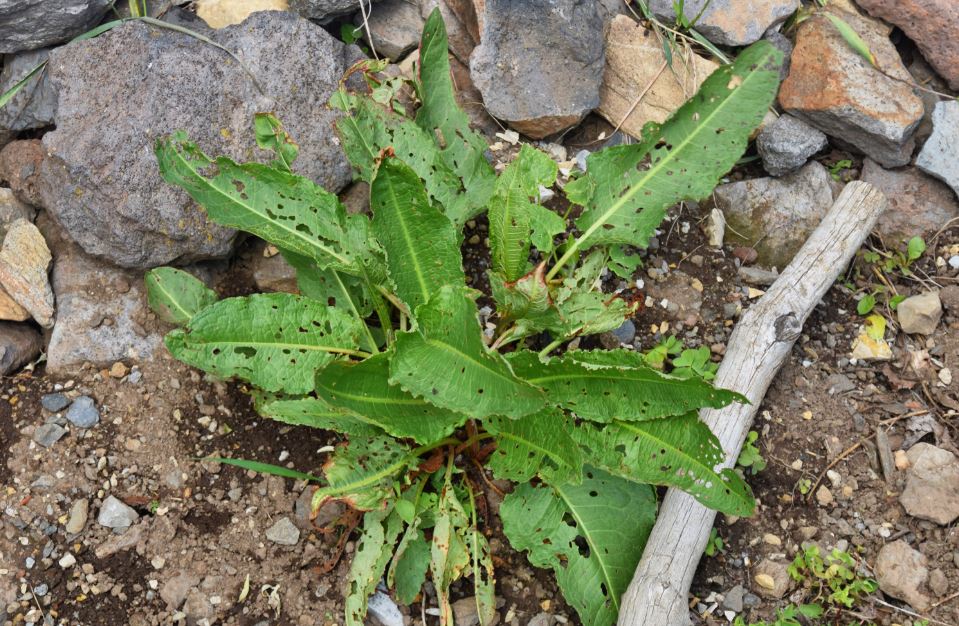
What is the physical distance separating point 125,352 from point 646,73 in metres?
2.37

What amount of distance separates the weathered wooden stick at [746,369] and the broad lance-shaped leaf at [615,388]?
1.30ft

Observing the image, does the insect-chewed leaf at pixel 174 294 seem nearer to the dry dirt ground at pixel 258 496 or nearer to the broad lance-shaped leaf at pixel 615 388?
the dry dirt ground at pixel 258 496

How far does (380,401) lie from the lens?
2.55 m

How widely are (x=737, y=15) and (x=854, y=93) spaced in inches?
23.0

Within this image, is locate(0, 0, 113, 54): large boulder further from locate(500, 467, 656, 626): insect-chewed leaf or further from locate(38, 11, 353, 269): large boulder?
locate(500, 467, 656, 626): insect-chewed leaf

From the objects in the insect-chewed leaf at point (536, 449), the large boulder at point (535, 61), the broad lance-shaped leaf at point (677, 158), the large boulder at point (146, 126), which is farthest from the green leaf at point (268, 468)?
the large boulder at point (535, 61)

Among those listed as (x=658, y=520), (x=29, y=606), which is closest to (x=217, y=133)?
(x=29, y=606)

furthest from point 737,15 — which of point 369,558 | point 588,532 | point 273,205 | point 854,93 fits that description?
point 369,558

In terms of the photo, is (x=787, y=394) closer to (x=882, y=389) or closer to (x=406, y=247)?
(x=882, y=389)

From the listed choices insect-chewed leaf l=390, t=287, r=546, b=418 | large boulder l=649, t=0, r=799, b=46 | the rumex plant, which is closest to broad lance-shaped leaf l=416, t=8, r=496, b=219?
the rumex plant

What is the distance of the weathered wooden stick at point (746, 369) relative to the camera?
8.71 feet

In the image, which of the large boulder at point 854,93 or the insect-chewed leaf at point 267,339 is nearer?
the insect-chewed leaf at point 267,339

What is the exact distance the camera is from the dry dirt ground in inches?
112

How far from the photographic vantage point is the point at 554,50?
11.6 ft
